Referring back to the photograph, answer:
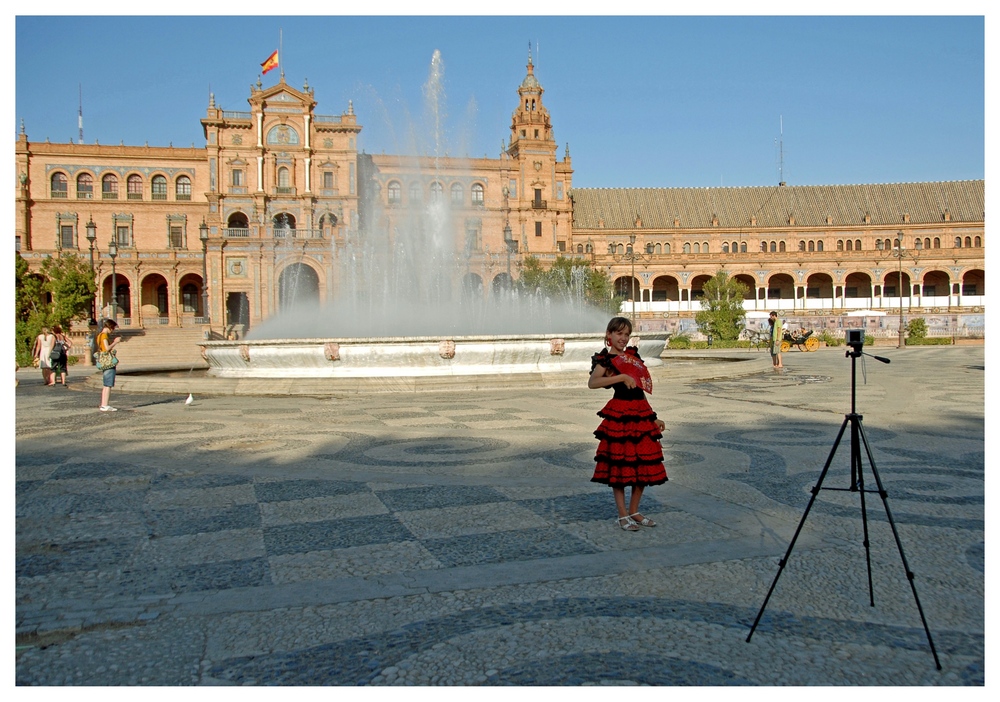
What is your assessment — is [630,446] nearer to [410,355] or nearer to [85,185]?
[410,355]

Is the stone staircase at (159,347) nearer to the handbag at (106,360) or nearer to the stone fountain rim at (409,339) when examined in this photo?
the stone fountain rim at (409,339)

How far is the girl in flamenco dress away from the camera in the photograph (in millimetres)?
5648

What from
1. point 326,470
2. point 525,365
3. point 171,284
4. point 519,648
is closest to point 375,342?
point 525,365

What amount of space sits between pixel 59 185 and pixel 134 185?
219 inches

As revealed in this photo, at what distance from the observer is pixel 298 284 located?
2286 inches

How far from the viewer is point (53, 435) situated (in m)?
10.6

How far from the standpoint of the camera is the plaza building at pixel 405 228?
2317 inches

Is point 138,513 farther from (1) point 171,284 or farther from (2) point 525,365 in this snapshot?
(1) point 171,284

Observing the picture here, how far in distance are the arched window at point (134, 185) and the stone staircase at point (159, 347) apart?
27.6 metres

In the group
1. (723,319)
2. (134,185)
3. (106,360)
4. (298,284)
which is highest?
(134,185)

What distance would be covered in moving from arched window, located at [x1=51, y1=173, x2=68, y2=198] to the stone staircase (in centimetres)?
2829

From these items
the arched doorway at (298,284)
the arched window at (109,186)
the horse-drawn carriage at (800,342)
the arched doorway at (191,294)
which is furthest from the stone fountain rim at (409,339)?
the arched window at (109,186)

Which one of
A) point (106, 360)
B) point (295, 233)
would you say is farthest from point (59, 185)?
point (106, 360)

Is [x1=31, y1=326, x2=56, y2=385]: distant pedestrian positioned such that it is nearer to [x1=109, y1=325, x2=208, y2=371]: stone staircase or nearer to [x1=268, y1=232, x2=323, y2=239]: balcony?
[x1=109, y1=325, x2=208, y2=371]: stone staircase
